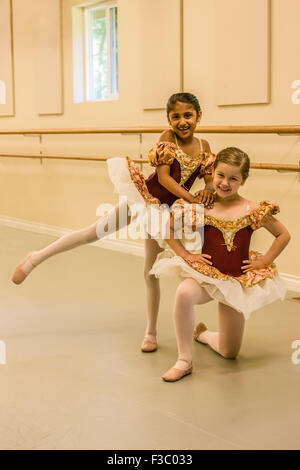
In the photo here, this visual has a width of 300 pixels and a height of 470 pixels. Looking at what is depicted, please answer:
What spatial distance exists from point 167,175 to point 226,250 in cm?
38

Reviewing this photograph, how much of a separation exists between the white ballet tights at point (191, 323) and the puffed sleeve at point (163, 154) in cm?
48

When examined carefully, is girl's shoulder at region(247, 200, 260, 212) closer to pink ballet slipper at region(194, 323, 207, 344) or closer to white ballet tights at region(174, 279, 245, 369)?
white ballet tights at region(174, 279, 245, 369)

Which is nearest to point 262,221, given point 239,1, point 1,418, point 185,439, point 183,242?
point 183,242

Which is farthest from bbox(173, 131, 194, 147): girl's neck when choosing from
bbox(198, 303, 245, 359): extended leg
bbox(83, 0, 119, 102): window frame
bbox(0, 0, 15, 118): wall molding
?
bbox(0, 0, 15, 118): wall molding

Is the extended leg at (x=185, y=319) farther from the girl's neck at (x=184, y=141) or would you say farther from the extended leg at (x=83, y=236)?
the girl's neck at (x=184, y=141)

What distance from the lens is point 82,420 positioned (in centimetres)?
198

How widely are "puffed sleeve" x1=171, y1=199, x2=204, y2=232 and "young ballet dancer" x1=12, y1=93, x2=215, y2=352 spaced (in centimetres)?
4

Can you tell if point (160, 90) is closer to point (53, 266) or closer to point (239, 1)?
point (239, 1)

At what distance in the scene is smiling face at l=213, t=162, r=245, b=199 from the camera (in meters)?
2.36

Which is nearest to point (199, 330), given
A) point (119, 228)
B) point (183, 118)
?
point (119, 228)

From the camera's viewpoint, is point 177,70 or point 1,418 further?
point 177,70

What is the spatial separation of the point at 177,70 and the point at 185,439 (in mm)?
3024

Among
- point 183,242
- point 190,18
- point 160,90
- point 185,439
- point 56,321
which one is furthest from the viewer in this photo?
point 160,90

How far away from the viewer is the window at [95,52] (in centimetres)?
533
